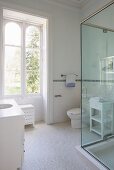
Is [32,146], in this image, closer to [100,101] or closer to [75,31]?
[100,101]

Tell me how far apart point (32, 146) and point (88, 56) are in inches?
74.0

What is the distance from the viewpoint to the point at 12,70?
3518 mm

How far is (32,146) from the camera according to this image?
2426 millimetres

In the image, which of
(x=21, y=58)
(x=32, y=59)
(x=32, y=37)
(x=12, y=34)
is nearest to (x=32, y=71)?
(x=32, y=59)

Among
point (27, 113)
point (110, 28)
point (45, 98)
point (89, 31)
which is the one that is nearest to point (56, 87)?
point (45, 98)

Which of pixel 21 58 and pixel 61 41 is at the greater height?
pixel 61 41

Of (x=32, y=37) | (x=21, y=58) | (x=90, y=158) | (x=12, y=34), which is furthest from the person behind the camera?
(x=32, y=37)

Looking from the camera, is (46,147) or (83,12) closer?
(46,147)

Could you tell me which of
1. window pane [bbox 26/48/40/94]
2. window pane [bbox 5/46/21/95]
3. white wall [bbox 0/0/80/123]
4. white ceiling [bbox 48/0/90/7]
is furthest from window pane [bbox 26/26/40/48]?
white ceiling [bbox 48/0/90/7]

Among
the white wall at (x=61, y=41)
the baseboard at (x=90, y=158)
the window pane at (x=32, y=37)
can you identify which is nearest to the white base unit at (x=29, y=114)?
the white wall at (x=61, y=41)

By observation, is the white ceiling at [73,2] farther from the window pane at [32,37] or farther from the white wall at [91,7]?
the window pane at [32,37]

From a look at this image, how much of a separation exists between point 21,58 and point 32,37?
2.04ft

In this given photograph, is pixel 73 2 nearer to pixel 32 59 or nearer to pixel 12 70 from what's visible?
pixel 32 59

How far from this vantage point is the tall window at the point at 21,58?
3449 millimetres
